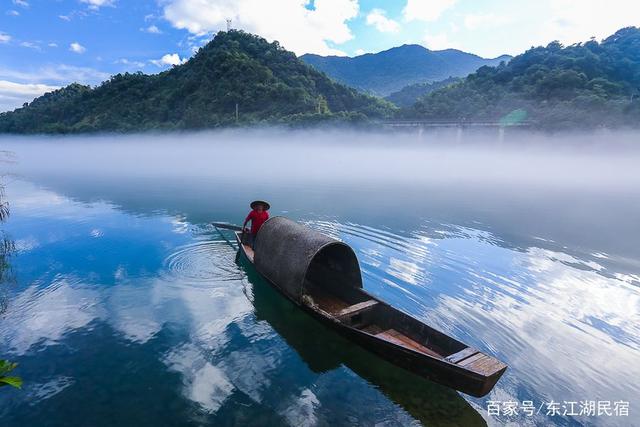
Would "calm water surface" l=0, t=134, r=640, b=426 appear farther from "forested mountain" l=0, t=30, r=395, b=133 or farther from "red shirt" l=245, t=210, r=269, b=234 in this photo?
"forested mountain" l=0, t=30, r=395, b=133

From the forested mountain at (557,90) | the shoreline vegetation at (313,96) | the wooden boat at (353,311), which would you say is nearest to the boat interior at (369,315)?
the wooden boat at (353,311)

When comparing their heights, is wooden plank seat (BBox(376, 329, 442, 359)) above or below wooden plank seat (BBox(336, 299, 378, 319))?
below

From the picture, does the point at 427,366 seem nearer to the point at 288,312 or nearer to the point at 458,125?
the point at 288,312

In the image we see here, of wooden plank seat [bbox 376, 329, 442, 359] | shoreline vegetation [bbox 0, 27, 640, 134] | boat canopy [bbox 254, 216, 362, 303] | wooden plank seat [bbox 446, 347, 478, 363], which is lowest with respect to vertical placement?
wooden plank seat [bbox 376, 329, 442, 359]

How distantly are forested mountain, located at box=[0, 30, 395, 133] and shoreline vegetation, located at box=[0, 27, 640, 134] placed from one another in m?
0.32

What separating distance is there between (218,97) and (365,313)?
98662 mm

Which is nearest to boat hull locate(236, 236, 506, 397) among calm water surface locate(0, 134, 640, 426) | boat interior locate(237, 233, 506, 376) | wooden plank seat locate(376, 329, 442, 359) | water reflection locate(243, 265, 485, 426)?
boat interior locate(237, 233, 506, 376)

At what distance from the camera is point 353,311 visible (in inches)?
399

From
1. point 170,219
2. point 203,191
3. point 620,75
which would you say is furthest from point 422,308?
point 620,75

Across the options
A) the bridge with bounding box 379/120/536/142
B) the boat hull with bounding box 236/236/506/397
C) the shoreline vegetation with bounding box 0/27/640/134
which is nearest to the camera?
the boat hull with bounding box 236/236/506/397

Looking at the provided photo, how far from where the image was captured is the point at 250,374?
8.95 m

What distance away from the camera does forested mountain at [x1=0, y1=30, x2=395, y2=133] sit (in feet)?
309

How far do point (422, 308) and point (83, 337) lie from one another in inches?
404

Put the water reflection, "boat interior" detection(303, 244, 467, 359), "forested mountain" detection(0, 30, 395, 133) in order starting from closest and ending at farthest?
the water reflection, "boat interior" detection(303, 244, 467, 359), "forested mountain" detection(0, 30, 395, 133)
